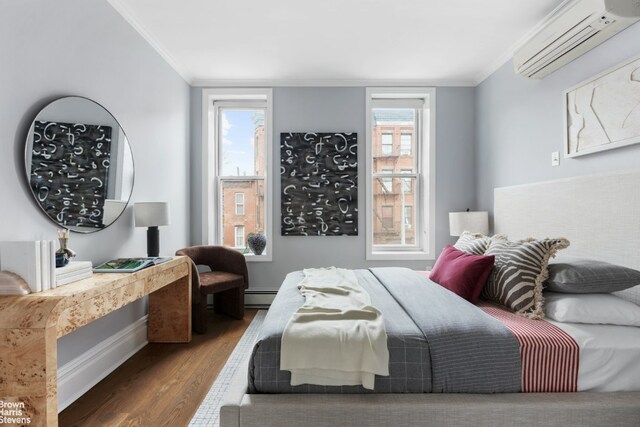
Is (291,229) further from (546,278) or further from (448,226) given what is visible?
(546,278)

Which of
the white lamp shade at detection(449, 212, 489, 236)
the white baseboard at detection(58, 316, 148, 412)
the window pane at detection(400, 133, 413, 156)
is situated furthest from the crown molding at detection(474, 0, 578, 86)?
the white baseboard at detection(58, 316, 148, 412)

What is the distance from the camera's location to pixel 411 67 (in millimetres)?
3656

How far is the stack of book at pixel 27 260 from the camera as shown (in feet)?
5.05

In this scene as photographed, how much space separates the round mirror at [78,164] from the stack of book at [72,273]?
1.01ft

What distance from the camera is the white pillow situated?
64.2 inches

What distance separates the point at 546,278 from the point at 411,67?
262 cm

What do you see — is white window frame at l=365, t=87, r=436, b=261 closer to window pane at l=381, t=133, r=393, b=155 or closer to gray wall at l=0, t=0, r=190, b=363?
window pane at l=381, t=133, r=393, b=155

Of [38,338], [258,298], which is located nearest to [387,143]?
[258,298]

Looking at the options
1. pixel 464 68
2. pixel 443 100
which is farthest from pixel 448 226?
pixel 464 68

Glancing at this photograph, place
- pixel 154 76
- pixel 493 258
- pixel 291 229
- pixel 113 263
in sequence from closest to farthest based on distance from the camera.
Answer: pixel 493 258 < pixel 113 263 < pixel 154 76 < pixel 291 229

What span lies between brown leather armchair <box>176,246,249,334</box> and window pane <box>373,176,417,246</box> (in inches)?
66.0

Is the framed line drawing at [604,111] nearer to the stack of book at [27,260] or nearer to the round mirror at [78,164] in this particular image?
the stack of book at [27,260]

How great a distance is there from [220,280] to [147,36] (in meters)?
2.26

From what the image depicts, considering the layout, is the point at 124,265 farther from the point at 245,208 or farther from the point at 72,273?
the point at 245,208
